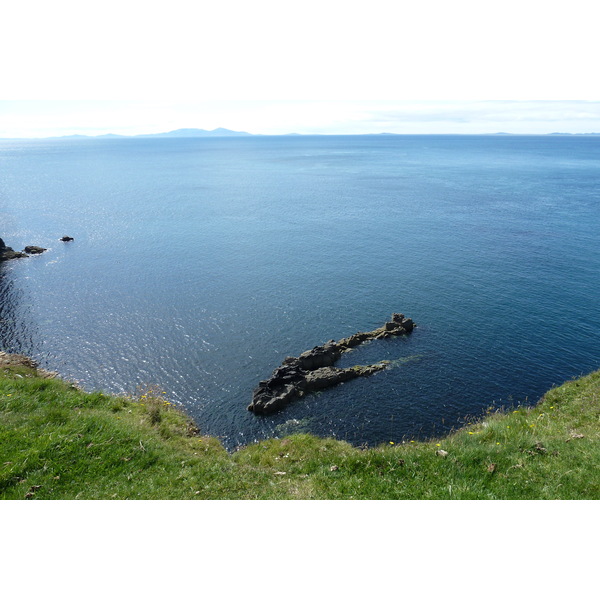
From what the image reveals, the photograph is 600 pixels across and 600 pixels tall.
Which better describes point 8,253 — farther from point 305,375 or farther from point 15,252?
point 305,375

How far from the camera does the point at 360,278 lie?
67.5 meters

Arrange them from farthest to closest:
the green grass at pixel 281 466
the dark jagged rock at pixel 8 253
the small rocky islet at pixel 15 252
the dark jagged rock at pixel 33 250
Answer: the dark jagged rock at pixel 33 250
the small rocky islet at pixel 15 252
the dark jagged rock at pixel 8 253
the green grass at pixel 281 466

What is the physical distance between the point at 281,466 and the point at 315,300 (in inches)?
1796

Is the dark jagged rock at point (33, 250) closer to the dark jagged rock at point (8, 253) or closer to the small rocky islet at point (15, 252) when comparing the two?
the small rocky islet at point (15, 252)

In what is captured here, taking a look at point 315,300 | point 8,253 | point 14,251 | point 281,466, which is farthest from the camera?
point 14,251

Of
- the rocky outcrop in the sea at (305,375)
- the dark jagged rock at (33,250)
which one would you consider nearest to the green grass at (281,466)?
the rocky outcrop in the sea at (305,375)

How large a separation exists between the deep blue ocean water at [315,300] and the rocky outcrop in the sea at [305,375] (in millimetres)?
1069

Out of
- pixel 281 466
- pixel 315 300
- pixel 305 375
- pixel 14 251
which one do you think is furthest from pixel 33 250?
pixel 281 466

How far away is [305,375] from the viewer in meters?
43.5

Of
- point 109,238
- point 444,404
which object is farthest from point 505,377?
point 109,238

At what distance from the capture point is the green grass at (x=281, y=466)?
461 inches

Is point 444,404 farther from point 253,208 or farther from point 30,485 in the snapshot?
point 253,208

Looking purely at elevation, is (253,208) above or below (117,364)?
above

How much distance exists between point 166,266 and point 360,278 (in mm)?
34803
